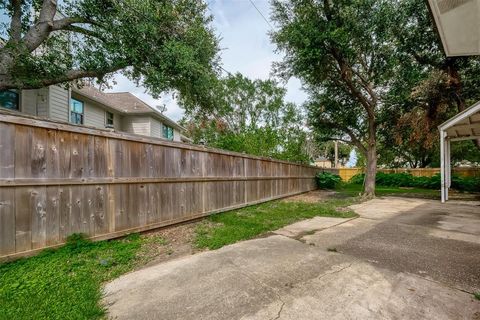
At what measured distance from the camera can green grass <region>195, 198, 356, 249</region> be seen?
12.2ft

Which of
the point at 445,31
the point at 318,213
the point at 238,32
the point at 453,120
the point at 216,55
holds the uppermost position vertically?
the point at 238,32

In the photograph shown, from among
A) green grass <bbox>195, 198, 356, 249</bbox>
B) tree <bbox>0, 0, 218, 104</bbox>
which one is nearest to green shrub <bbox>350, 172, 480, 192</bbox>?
green grass <bbox>195, 198, 356, 249</bbox>

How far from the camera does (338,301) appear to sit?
193cm

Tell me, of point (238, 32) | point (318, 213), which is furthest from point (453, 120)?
point (238, 32)

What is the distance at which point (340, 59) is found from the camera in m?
8.23

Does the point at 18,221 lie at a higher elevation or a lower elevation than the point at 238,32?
lower

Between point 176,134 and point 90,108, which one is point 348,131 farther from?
point 176,134

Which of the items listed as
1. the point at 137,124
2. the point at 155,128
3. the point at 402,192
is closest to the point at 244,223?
the point at 137,124

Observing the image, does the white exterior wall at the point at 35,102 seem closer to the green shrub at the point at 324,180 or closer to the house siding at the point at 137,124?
the house siding at the point at 137,124

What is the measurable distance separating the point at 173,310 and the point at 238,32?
30.3ft

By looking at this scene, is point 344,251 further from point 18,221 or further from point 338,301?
point 18,221

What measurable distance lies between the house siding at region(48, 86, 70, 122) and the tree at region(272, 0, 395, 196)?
8249mm

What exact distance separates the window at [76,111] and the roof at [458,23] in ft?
35.1

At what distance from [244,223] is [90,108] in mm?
9083
